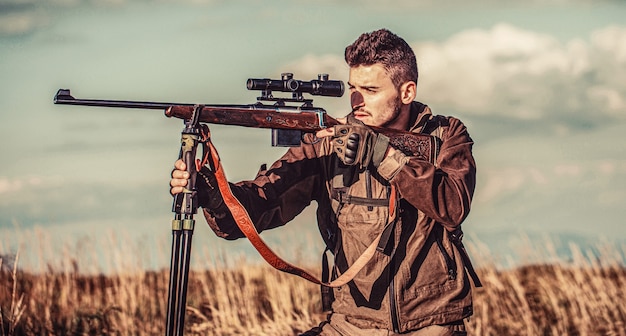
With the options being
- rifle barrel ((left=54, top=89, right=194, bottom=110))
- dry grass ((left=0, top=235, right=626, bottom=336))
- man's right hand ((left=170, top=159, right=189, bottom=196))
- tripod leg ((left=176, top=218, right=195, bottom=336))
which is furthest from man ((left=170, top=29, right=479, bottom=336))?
dry grass ((left=0, top=235, right=626, bottom=336))

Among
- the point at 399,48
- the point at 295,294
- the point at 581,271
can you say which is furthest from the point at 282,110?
the point at 581,271

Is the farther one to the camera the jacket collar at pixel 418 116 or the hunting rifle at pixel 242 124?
the jacket collar at pixel 418 116

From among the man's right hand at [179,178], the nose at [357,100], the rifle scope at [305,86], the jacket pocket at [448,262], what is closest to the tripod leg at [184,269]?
the man's right hand at [179,178]

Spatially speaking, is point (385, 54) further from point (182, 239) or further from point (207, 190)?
point (182, 239)

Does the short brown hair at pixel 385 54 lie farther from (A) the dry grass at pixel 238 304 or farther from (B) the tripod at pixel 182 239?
(A) the dry grass at pixel 238 304

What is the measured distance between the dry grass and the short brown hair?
171 inches

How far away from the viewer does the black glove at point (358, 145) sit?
5562 mm

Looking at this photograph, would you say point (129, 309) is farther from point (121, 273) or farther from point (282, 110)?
point (282, 110)

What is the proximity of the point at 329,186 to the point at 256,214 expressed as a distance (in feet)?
1.59

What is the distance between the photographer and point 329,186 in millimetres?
6117

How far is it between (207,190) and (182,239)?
0.40m

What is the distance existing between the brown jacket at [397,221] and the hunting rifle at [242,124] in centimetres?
19

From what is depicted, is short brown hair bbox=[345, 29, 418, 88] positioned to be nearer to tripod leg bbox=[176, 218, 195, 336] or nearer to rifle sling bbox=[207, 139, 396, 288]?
rifle sling bbox=[207, 139, 396, 288]

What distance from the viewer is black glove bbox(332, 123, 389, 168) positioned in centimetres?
556
